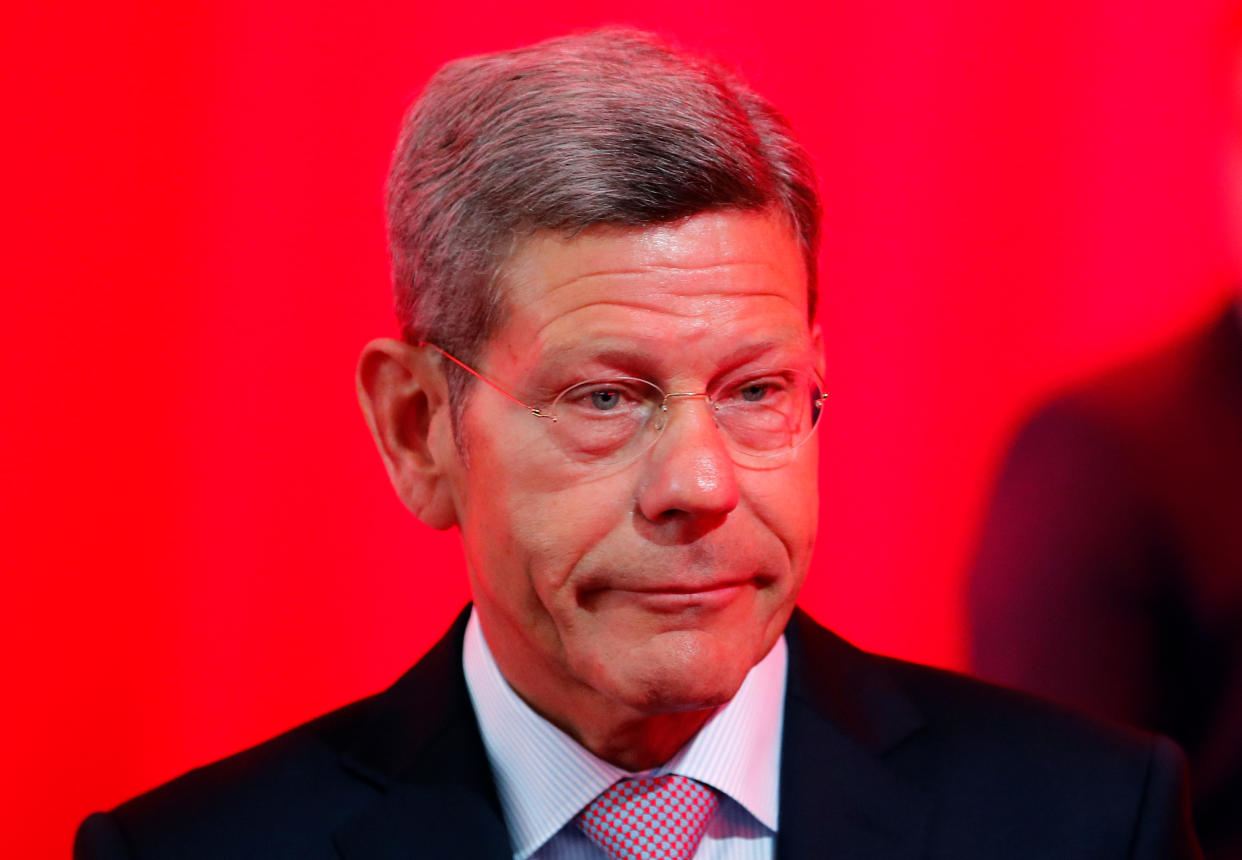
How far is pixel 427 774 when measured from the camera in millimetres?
2223

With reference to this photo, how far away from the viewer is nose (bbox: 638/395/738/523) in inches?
75.3

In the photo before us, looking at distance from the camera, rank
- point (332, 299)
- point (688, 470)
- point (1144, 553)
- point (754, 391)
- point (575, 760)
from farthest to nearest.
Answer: point (332, 299) < point (1144, 553) < point (575, 760) < point (754, 391) < point (688, 470)

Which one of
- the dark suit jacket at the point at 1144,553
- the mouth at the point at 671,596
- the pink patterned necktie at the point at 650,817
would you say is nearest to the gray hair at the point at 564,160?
the mouth at the point at 671,596

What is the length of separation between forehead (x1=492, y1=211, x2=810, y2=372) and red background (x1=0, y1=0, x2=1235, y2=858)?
906 mm

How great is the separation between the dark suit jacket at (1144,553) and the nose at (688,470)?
1.02m

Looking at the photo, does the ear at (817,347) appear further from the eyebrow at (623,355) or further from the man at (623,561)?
the eyebrow at (623,355)

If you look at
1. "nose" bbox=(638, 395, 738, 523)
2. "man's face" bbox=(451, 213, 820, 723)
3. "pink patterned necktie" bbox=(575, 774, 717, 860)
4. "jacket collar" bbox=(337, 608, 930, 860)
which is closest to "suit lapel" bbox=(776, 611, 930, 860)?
"jacket collar" bbox=(337, 608, 930, 860)

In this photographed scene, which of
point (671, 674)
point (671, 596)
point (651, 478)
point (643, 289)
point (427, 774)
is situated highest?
point (643, 289)

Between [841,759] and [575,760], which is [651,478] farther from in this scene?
[841,759]

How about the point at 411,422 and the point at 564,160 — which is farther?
the point at 411,422

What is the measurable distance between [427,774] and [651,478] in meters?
0.63

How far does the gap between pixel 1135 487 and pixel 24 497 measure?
205 cm

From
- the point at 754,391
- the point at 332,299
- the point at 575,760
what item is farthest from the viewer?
the point at 332,299

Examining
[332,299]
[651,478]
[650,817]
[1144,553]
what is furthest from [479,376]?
[1144,553]
